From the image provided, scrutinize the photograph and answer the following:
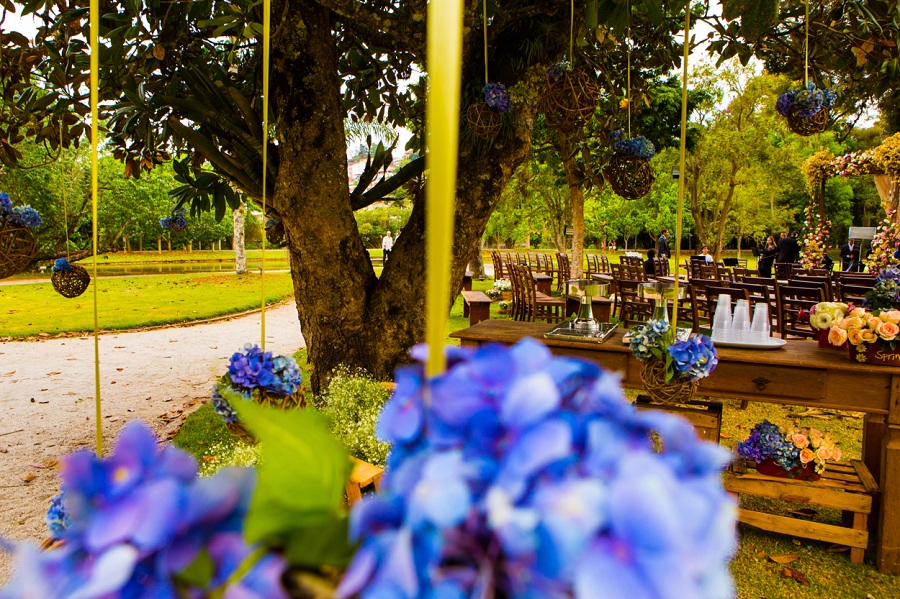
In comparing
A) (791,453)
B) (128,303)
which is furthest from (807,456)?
(128,303)

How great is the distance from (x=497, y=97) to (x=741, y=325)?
6.18 ft

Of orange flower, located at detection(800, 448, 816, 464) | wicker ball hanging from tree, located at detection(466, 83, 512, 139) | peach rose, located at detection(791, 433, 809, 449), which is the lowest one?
orange flower, located at detection(800, 448, 816, 464)

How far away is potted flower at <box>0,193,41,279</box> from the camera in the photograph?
10.3ft

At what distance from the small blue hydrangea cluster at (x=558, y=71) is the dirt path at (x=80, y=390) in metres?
3.54

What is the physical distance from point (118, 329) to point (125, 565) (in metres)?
9.49

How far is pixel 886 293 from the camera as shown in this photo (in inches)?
109

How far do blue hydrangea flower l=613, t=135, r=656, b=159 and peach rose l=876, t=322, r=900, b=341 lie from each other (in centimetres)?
147

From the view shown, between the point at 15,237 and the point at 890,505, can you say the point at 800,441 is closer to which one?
the point at 890,505

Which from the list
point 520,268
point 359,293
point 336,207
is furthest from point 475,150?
point 520,268

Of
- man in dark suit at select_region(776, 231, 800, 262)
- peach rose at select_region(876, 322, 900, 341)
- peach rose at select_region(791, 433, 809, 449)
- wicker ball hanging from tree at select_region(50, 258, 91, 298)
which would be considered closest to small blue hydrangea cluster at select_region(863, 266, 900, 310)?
peach rose at select_region(876, 322, 900, 341)

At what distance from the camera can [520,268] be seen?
27.5ft

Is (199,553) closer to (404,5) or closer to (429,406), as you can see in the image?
(429,406)

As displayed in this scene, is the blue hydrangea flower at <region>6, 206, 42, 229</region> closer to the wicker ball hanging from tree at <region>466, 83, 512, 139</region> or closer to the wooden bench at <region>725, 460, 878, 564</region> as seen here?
the wicker ball hanging from tree at <region>466, 83, 512, 139</region>

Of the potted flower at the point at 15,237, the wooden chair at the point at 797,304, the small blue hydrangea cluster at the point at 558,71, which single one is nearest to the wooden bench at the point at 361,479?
the small blue hydrangea cluster at the point at 558,71
